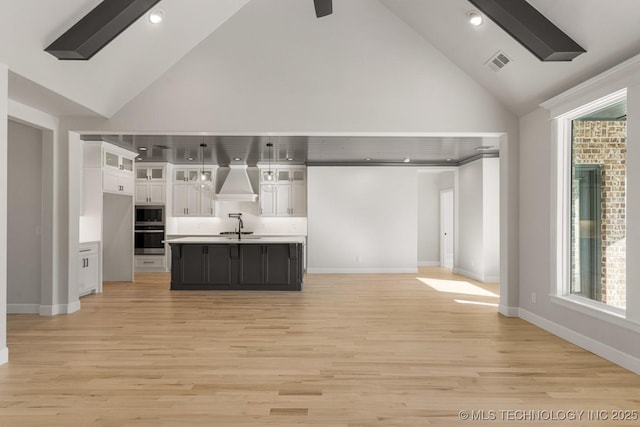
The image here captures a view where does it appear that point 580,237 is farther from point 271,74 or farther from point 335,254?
point 335,254

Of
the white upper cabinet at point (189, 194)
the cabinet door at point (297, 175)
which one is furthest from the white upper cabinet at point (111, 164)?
the cabinet door at point (297, 175)

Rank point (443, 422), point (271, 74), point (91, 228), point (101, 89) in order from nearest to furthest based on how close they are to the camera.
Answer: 1. point (443, 422)
2. point (101, 89)
3. point (271, 74)
4. point (91, 228)

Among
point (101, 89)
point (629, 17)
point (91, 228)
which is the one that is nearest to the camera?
point (629, 17)

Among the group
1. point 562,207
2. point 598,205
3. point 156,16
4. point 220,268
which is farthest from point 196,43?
point 598,205

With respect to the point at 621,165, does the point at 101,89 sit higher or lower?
higher

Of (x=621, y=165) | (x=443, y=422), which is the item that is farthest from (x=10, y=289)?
(x=621, y=165)

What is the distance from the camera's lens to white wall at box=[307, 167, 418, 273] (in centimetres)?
977

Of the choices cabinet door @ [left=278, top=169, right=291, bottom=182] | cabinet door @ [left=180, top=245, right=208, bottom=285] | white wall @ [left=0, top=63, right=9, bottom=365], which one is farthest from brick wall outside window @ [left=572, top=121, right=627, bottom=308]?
cabinet door @ [left=278, top=169, right=291, bottom=182]

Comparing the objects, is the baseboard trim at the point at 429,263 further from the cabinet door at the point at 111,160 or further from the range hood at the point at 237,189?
the cabinet door at the point at 111,160

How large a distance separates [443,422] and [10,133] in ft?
20.6

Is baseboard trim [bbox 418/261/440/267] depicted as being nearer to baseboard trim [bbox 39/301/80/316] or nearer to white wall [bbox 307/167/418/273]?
white wall [bbox 307/167/418/273]

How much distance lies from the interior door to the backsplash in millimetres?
3700

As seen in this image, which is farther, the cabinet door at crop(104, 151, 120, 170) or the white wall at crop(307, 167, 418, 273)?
the white wall at crop(307, 167, 418, 273)

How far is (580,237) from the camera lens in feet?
14.3
